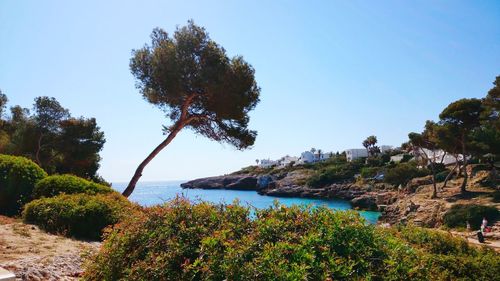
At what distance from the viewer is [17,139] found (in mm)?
31141

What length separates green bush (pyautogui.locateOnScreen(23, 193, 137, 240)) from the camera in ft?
30.0

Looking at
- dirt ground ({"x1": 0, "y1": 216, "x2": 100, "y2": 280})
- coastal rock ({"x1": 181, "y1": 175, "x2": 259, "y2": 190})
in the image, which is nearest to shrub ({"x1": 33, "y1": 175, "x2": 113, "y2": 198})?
dirt ground ({"x1": 0, "y1": 216, "x2": 100, "y2": 280})

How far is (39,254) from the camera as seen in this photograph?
6.43 meters

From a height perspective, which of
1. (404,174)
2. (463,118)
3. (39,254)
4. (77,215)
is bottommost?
(39,254)

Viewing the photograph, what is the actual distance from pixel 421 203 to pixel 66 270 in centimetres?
4032

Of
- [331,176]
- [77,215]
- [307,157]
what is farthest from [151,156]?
[307,157]

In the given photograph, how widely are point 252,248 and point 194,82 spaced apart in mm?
13103

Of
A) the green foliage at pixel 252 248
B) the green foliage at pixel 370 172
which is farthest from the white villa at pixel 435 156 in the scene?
the green foliage at pixel 252 248

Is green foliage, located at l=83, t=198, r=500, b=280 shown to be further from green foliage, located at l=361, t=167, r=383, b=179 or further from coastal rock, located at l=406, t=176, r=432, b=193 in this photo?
green foliage, located at l=361, t=167, r=383, b=179

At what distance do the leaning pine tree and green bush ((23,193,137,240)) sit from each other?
17.3 ft

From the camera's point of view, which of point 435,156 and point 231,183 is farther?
point 231,183

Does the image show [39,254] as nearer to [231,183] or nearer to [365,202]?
[365,202]

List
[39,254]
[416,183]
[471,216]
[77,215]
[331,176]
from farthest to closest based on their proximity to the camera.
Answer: [331,176], [416,183], [471,216], [77,215], [39,254]

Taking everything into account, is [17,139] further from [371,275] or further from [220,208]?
[371,275]
